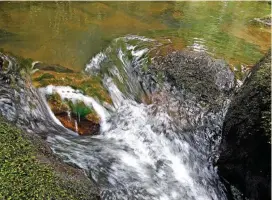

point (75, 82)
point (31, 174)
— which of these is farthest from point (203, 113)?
point (31, 174)

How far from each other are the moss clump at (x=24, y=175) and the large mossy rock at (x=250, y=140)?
7.76 feet

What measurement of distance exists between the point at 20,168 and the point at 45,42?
613 cm

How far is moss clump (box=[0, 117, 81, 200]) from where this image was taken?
2934 mm

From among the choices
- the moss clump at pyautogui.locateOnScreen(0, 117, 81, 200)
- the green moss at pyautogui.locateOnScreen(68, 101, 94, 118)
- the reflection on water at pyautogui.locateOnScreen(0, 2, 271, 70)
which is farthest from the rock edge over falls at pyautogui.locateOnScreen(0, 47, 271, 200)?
the reflection on water at pyautogui.locateOnScreen(0, 2, 271, 70)

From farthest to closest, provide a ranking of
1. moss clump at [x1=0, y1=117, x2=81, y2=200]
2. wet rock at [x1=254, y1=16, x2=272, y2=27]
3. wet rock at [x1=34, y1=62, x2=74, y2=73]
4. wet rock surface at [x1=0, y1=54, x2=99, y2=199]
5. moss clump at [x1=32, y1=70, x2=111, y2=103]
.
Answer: wet rock at [x1=254, y1=16, x2=272, y2=27] < wet rock at [x1=34, y1=62, x2=74, y2=73] < moss clump at [x1=32, y1=70, x2=111, y2=103] < wet rock surface at [x1=0, y1=54, x2=99, y2=199] < moss clump at [x1=0, y1=117, x2=81, y2=200]

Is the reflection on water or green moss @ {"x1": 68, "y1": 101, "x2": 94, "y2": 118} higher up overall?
the reflection on water

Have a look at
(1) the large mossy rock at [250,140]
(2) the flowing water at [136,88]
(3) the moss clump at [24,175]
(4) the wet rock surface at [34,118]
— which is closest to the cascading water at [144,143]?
(2) the flowing water at [136,88]

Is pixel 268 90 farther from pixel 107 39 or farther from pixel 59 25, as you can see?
pixel 59 25

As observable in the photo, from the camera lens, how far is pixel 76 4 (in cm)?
1291

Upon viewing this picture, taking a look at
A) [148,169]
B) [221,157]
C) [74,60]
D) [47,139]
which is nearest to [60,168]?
[47,139]

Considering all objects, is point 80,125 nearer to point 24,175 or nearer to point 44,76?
point 44,76

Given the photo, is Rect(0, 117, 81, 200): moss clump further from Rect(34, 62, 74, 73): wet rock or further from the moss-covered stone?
Rect(34, 62, 74, 73): wet rock

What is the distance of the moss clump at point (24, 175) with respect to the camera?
293 centimetres

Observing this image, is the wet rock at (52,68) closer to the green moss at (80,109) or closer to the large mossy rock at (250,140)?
the green moss at (80,109)
